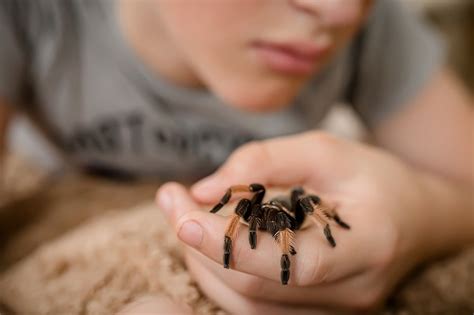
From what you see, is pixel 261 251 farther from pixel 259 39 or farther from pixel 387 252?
pixel 259 39

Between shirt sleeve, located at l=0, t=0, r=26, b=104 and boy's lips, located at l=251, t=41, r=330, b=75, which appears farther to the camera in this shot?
shirt sleeve, located at l=0, t=0, r=26, b=104

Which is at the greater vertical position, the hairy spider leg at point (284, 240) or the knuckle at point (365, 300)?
the hairy spider leg at point (284, 240)

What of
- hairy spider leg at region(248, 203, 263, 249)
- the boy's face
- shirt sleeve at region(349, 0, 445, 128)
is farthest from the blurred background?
hairy spider leg at region(248, 203, 263, 249)

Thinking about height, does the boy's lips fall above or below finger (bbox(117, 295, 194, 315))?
above

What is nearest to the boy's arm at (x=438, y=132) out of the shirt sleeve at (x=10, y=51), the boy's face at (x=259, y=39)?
the boy's face at (x=259, y=39)

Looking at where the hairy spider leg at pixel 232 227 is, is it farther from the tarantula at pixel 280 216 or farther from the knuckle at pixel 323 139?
the knuckle at pixel 323 139

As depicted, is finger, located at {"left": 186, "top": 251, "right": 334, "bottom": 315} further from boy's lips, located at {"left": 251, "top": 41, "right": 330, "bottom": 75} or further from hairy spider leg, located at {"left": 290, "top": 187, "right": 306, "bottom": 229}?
boy's lips, located at {"left": 251, "top": 41, "right": 330, "bottom": 75}

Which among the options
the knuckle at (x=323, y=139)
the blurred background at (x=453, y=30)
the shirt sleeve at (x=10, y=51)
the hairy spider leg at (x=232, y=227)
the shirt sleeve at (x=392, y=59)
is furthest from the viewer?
the blurred background at (x=453, y=30)
